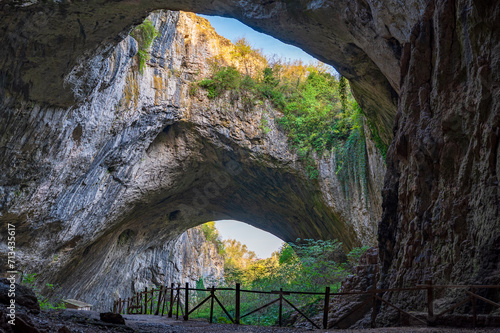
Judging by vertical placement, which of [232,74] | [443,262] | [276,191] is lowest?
[443,262]

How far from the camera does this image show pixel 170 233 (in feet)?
61.3

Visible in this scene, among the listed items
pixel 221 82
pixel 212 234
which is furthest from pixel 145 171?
pixel 212 234

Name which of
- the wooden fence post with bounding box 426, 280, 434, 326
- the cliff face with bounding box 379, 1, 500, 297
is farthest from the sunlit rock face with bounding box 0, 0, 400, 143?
the wooden fence post with bounding box 426, 280, 434, 326

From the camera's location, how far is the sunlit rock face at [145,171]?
324 inches

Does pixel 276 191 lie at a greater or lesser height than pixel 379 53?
lesser

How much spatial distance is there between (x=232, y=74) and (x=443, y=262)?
1029 cm

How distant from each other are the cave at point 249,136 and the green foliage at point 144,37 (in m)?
0.45

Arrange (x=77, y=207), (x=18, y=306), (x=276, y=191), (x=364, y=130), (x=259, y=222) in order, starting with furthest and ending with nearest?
(x=259, y=222) → (x=276, y=191) → (x=364, y=130) → (x=77, y=207) → (x=18, y=306)

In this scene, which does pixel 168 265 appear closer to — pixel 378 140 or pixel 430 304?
pixel 378 140

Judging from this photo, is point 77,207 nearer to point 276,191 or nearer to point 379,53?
point 276,191

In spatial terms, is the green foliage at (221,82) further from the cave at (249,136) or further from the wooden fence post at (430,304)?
the wooden fence post at (430,304)

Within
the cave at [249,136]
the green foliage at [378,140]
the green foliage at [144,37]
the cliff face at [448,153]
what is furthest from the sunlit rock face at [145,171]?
the cliff face at [448,153]

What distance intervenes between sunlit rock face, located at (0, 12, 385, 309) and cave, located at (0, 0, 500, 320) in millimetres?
53

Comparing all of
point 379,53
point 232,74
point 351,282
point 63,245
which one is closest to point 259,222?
point 232,74
